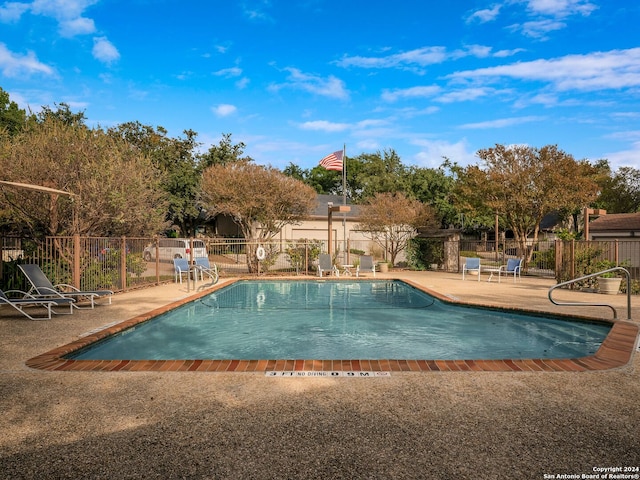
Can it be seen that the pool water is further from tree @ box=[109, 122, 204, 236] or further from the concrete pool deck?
tree @ box=[109, 122, 204, 236]

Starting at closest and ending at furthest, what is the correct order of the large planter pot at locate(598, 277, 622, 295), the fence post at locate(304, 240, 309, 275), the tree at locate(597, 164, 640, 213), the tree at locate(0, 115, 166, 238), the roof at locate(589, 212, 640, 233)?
the tree at locate(0, 115, 166, 238)
the large planter pot at locate(598, 277, 622, 295)
the fence post at locate(304, 240, 309, 275)
the roof at locate(589, 212, 640, 233)
the tree at locate(597, 164, 640, 213)

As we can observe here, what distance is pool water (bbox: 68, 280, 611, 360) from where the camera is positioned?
6270 mm

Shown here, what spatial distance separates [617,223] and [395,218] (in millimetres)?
16196

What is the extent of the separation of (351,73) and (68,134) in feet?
47.1

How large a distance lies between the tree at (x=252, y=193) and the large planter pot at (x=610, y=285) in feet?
37.8

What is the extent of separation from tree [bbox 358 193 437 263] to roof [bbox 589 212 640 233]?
40.3 ft

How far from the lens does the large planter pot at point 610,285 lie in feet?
37.4

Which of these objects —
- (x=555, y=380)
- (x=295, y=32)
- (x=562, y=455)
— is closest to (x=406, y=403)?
(x=562, y=455)

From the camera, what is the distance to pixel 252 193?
17.7m

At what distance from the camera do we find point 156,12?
1514 cm

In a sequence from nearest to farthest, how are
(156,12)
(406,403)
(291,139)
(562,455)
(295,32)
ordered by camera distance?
(562,455)
(406,403)
(156,12)
(295,32)
(291,139)

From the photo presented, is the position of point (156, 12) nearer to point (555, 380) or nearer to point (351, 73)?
point (351, 73)

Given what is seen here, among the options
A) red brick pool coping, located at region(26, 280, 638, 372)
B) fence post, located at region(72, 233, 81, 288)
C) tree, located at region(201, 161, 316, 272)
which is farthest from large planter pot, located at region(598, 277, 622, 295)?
fence post, located at region(72, 233, 81, 288)

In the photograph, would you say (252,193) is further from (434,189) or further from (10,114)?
(434,189)
